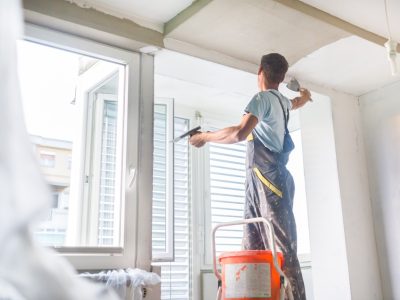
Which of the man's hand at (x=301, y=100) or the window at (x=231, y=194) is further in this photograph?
the window at (x=231, y=194)

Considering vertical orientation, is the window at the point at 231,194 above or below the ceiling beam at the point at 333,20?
below

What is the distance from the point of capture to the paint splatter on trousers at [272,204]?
5.21ft

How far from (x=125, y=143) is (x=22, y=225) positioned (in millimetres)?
1417

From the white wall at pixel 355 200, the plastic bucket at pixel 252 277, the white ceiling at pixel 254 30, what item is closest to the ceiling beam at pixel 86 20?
the white ceiling at pixel 254 30

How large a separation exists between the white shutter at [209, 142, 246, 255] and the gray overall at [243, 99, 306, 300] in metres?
1.10

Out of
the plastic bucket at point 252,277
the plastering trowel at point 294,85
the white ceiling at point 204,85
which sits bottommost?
the plastic bucket at point 252,277

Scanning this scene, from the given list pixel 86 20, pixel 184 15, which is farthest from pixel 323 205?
pixel 86 20

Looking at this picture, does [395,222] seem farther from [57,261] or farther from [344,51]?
[57,261]

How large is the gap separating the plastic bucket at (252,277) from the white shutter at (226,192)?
1.30 m

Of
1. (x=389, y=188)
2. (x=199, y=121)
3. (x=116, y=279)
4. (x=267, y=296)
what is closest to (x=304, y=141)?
(x=389, y=188)

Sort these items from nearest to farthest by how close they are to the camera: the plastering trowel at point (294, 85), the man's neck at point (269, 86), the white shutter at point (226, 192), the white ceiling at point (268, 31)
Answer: the white ceiling at point (268, 31) < the man's neck at point (269, 86) < the plastering trowel at point (294, 85) < the white shutter at point (226, 192)

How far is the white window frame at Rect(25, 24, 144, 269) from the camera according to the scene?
1.59 metres

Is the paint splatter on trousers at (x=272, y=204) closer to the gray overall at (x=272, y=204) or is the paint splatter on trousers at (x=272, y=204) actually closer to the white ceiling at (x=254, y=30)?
the gray overall at (x=272, y=204)

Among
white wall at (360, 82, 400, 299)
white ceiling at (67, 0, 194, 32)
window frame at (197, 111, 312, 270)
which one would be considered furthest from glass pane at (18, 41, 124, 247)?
white wall at (360, 82, 400, 299)
